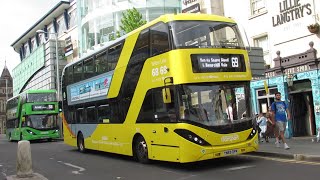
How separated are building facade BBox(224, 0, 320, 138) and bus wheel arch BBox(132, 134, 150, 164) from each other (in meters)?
9.66

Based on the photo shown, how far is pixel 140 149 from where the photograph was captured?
13453 millimetres

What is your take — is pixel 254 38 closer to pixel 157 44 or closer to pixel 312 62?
pixel 312 62

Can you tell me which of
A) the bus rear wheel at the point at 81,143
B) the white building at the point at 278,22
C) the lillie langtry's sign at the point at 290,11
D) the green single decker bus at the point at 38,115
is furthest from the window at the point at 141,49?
the green single decker bus at the point at 38,115

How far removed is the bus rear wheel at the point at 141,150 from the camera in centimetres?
1312

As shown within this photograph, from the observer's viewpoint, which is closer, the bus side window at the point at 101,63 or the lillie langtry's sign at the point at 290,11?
the bus side window at the point at 101,63

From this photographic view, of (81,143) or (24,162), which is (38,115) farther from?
(24,162)

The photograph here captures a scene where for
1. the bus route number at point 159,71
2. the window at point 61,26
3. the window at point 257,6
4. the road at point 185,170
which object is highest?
the window at point 61,26

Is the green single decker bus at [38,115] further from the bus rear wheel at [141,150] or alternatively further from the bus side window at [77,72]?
the bus rear wheel at [141,150]

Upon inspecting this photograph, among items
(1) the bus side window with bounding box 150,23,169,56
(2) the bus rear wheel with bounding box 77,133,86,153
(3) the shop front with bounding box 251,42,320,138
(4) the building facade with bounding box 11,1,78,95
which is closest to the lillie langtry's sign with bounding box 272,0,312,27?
(3) the shop front with bounding box 251,42,320,138

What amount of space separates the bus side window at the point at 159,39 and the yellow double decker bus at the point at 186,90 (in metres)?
0.02

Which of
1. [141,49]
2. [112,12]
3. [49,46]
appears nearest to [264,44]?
[141,49]

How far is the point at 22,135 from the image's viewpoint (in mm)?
32844

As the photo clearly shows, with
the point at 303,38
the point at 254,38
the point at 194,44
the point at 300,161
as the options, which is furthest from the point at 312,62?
the point at 194,44

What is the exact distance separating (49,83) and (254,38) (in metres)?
41.3
